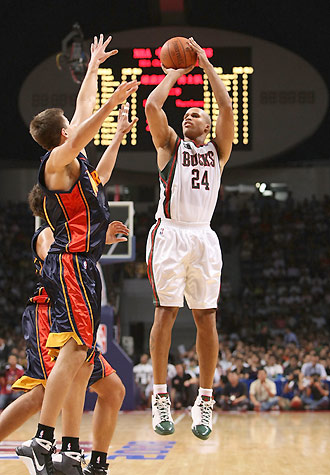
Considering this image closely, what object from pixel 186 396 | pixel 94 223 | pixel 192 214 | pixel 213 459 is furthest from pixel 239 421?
pixel 94 223

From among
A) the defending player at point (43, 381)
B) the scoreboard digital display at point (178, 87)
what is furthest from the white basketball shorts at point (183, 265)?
the scoreboard digital display at point (178, 87)

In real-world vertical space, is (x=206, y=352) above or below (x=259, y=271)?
above

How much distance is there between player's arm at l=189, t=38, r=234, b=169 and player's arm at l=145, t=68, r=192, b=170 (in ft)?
0.59

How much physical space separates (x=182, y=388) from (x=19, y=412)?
9645mm

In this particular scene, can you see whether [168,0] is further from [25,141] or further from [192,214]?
[192,214]

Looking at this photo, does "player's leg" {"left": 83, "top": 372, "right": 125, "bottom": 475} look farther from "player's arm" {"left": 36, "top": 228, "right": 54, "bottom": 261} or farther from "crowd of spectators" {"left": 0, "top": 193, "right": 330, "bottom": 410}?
"crowd of spectators" {"left": 0, "top": 193, "right": 330, "bottom": 410}

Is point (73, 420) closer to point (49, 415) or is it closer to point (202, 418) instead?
point (49, 415)

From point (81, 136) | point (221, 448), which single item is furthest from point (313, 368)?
point (81, 136)

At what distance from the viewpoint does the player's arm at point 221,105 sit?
5.44 metres

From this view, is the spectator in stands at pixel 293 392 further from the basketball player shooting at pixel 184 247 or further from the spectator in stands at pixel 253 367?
the basketball player shooting at pixel 184 247

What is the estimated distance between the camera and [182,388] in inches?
575

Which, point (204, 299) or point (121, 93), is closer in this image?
point (121, 93)

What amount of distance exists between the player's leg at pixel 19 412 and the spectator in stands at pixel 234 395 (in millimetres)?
9467

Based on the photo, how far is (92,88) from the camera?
527cm
